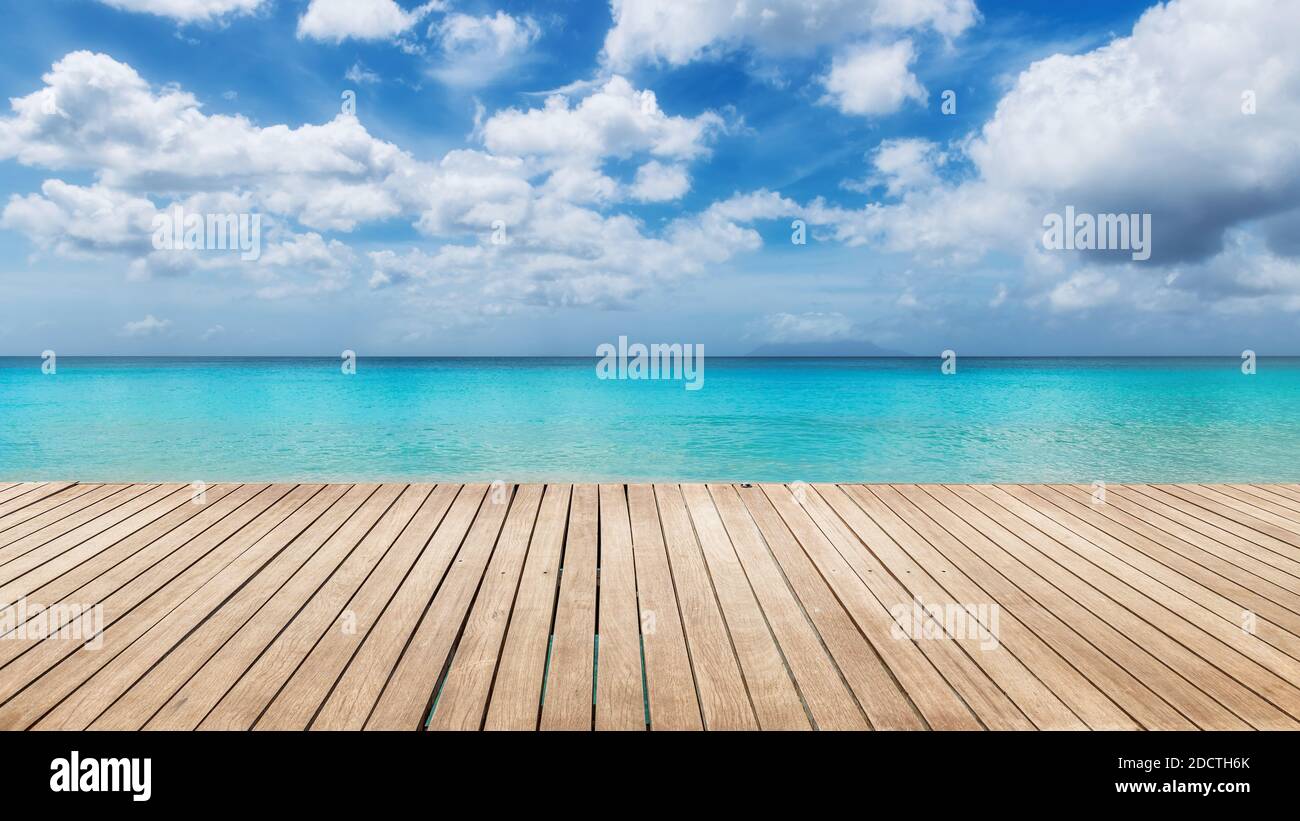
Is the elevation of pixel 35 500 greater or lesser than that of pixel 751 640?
greater

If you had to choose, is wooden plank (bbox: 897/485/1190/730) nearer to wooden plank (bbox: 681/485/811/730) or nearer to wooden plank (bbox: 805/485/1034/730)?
wooden plank (bbox: 805/485/1034/730)

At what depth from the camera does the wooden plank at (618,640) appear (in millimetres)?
1829

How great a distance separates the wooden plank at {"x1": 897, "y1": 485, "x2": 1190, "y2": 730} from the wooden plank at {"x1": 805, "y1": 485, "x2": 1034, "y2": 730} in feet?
1.04

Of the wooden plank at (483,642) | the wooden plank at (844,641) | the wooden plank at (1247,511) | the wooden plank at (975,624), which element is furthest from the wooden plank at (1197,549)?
the wooden plank at (483,642)

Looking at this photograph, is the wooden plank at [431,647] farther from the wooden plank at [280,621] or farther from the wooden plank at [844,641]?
the wooden plank at [844,641]

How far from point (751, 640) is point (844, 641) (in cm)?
30

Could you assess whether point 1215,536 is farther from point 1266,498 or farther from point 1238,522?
point 1266,498

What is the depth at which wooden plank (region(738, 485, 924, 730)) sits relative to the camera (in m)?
1.83

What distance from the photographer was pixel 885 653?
2.18m

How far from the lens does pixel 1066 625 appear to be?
242 centimetres

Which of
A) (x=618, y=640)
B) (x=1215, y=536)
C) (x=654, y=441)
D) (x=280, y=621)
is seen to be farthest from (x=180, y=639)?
(x=654, y=441)

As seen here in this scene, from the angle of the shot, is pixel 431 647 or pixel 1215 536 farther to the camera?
pixel 1215 536
